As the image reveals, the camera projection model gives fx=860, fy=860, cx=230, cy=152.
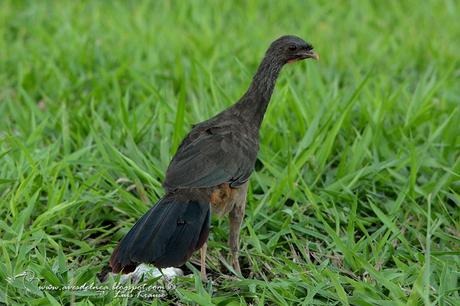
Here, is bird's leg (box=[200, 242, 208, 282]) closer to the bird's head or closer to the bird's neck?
the bird's neck

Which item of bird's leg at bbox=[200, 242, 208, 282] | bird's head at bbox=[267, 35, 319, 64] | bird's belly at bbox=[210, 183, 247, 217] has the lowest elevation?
bird's leg at bbox=[200, 242, 208, 282]

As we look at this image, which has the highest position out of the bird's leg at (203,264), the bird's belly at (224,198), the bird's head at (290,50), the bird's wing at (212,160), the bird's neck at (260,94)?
the bird's head at (290,50)

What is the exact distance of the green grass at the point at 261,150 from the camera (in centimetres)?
385

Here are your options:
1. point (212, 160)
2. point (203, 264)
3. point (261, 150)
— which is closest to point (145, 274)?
point (203, 264)

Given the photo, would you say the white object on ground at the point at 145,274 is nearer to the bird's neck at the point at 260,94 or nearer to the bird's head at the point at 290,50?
the bird's neck at the point at 260,94

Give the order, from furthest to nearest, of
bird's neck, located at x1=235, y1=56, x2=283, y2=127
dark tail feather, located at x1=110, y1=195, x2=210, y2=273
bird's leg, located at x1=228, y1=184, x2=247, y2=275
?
bird's neck, located at x1=235, y1=56, x2=283, y2=127
bird's leg, located at x1=228, y1=184, x2=247, y2=275
dark tail feather, located at x1=110, y1=195, x2=210, y2=273

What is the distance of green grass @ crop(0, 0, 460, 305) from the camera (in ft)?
12.6

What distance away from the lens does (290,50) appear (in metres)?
4.47

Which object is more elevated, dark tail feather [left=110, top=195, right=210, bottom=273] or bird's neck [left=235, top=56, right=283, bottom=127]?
bird's neck [left=235, top=56, right=283, bottom=127]

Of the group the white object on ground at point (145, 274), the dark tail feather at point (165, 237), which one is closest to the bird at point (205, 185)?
the dark tail feather at point (165, 237)

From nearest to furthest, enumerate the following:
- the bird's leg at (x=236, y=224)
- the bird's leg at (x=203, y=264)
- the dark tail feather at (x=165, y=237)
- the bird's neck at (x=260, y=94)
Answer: the dark tail feather at (x=165, y=237), the bird's leg at (x=203, y=264), the bird's leg at (x=236, y=224), the bird's neck at (x=260, y=94)

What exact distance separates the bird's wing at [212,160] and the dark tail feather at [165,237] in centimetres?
12

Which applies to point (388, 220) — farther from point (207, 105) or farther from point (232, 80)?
point (232, 80)

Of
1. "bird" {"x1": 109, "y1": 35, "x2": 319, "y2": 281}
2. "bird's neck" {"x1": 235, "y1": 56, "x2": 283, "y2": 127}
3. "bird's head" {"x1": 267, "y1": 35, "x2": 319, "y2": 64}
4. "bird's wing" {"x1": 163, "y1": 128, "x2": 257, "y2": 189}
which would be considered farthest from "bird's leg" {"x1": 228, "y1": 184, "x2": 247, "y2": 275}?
"bird's head" {"x1": 267, "y1": 35, "x2": 319, "y2": 64}
